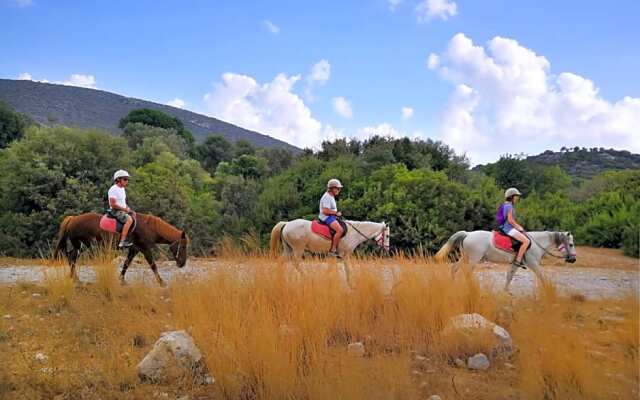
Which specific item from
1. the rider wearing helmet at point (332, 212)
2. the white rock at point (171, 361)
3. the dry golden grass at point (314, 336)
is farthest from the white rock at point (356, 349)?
the rider wearing helmet at point (332, 212)

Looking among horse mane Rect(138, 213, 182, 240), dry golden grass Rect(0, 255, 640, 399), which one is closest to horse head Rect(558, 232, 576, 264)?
dry golden grass Rect(0, 255, 640, 399)

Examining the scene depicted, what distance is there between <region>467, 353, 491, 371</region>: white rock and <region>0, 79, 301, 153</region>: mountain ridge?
46.3 metres

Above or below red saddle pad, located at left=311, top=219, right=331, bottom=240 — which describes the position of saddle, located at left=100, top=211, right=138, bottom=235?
below

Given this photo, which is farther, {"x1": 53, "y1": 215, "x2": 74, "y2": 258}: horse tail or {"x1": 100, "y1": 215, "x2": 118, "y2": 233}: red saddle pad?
{"x1": 53, "y1": 215, "x2": 74, "y2": 258}: horse tail

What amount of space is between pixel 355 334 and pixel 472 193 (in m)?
14.8

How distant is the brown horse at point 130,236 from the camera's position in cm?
938

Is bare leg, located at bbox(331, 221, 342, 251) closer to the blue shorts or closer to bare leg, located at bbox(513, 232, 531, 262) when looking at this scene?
the blue shorts

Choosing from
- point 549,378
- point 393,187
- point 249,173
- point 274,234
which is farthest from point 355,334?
point 249,173

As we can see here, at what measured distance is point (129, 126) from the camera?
53.7 meters

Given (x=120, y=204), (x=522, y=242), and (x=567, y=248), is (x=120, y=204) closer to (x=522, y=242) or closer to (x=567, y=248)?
(x=522, y=242)

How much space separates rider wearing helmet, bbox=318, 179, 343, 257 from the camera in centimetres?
977

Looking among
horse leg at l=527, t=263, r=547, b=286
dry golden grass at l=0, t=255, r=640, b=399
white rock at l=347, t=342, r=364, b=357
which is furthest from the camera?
horse leg at l=527, t=263, r=547, b=286

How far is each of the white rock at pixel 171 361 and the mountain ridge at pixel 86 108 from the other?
45258 mm

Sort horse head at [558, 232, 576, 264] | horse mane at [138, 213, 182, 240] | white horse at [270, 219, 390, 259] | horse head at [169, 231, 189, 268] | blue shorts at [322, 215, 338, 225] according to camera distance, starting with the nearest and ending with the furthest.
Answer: horse head at [558, 232, 576, 264]
horse mane at [138, 213, 182, 240]
horse head at [169, 231, 189, 268]
blue shorts at [322, 215, 338, 225]
white horse at [270, 219, 390, 259]
